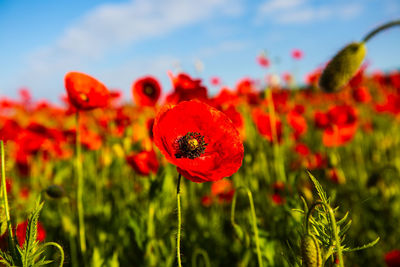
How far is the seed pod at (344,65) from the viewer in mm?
1080

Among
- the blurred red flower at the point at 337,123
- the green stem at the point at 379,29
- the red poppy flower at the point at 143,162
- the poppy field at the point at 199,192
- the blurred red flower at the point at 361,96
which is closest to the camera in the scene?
the poppy field at the point at 199,192

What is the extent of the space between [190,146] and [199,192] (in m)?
1.89

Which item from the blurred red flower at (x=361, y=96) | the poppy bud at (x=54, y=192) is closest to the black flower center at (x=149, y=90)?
the poppy bud at (x=54, y=192)

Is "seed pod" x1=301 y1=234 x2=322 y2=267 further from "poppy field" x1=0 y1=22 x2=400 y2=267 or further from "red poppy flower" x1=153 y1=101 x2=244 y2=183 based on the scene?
"red poppy flower" x1=153 y1=101 x2=244 y2=183

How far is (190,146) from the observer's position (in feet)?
2.89

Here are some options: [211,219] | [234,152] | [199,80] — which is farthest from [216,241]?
[234,152]

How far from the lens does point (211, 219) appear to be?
2213 millimetres

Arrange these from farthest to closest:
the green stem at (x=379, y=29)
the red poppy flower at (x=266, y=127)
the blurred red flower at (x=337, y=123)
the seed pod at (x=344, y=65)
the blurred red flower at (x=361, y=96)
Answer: the blurred red flower at (x=361, y=96)
the blurred red flower at (x=337, y=123)
the red poppy flower at (x=266, y=127)
the seed pod at (x=344, y=65)
the green stem at (x=379, y=29)

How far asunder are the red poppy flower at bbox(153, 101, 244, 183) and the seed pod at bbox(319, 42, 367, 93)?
51 cm

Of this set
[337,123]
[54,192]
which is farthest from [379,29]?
[337,123]

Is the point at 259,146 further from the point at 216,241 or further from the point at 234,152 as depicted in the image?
the point at 234,152

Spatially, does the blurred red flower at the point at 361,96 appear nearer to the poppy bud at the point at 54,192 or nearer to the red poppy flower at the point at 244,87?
the red poppy flower at the point at 244,87

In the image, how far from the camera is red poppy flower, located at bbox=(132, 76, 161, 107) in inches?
70.7

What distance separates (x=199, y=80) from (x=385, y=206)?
180 cm
